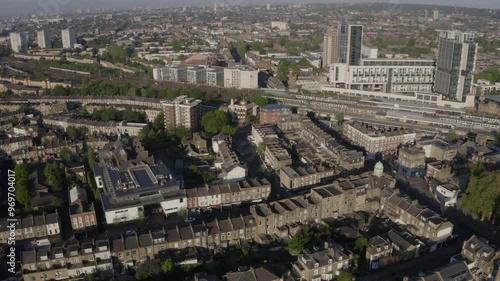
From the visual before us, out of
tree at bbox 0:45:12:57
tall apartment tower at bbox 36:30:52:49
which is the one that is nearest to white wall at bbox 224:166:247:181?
tree at bbox 0:45:12:57

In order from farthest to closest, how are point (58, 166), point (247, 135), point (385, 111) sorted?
point (385, 111) < point (247, 135) < point (58, 166)

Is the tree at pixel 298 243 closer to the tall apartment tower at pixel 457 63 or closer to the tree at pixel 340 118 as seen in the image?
the tree at pixel 340 118

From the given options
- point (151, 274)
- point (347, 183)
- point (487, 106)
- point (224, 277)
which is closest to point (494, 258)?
point (347, 183)

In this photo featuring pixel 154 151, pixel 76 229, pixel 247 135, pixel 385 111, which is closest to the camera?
pixel 76 229

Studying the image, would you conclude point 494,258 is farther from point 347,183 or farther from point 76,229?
point 76,229

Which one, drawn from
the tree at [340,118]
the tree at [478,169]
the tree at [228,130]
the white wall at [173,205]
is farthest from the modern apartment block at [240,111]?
the tree at [478,169]

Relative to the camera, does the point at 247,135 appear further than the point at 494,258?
Yes

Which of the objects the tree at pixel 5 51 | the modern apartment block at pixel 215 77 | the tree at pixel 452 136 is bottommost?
the tree at pixel 452 136

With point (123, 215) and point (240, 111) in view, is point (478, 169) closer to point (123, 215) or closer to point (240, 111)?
point (240, 111)

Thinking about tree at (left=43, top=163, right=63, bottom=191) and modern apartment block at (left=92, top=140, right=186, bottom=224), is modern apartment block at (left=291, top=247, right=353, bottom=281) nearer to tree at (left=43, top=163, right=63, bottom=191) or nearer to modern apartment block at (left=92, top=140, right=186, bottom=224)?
modern apartment block at (left=92, top=140, right=186, bottom=224)
